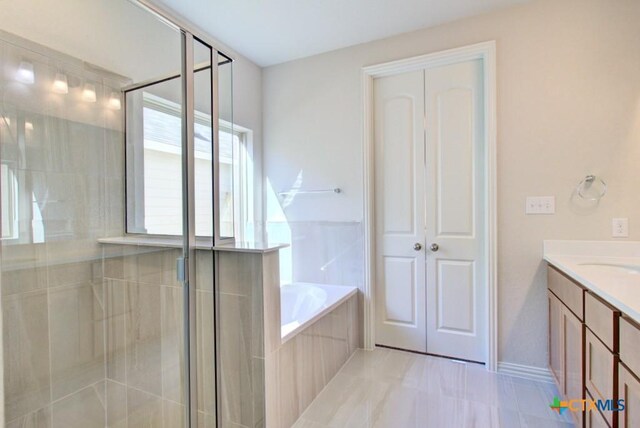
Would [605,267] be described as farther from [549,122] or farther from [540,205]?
[549,122]

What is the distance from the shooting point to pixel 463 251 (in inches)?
93.7

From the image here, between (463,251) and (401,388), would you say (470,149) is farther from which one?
(401,388)

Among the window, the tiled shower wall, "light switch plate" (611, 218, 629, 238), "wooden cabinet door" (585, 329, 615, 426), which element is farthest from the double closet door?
the tiled shower wall

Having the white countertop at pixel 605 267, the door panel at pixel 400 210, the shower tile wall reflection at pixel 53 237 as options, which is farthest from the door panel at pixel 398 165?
the shower tile wall reflection at pixel 53 237

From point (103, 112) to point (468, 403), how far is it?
2657mm

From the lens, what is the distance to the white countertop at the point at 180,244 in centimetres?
148

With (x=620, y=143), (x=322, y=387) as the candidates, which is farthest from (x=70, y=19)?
(x=620, y=143)

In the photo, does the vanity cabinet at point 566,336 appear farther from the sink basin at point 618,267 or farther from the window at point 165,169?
the window at point 165,169

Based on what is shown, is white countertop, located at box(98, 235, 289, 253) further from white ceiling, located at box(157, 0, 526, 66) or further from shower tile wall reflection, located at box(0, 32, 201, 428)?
white ceiling, located at box(157, 0, 526, 66)

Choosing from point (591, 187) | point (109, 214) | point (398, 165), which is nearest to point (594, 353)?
point (591, 187)

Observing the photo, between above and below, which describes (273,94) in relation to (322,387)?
above

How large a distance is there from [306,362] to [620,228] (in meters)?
2.07

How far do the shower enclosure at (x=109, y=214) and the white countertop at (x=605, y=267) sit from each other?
1.64m

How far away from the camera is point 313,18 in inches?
88.8
